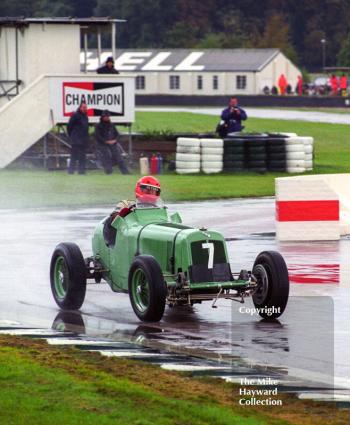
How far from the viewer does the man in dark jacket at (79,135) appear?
3331 cm

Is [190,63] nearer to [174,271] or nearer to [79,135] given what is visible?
[79,135]

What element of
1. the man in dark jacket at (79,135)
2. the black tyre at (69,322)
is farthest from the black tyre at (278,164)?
the black tyre at (69,322)

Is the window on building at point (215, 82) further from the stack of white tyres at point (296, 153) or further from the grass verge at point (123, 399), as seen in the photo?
the grass verge at point (123, 399)

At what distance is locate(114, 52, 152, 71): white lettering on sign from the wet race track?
89.4 m

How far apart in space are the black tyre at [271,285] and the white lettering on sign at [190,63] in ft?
305

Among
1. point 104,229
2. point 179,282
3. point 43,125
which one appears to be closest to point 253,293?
point 179,282

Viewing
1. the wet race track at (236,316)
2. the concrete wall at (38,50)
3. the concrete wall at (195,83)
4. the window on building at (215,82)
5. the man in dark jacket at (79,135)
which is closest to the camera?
the wet race track at (236,316)

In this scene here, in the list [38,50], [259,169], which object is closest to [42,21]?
[38,50]

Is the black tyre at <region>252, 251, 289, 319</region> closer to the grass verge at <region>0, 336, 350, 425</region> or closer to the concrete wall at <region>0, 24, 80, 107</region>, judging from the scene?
the grass verge at <region>0, 336, 350, 425</region>

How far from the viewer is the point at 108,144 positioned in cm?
3344

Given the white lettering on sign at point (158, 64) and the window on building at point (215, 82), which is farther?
the white lettering on sign at point (158, 64)

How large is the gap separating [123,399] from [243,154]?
24.8 metres

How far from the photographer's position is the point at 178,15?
442ft

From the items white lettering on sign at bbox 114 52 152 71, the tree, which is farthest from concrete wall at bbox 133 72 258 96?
the tree
